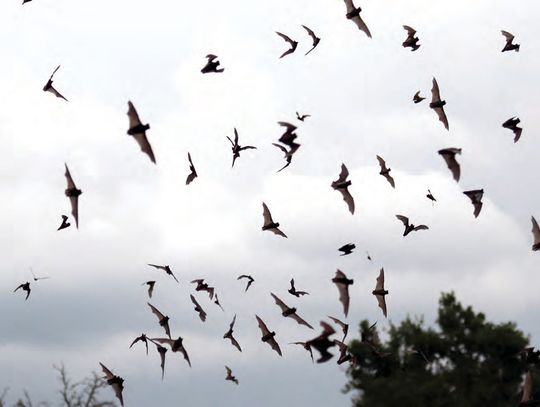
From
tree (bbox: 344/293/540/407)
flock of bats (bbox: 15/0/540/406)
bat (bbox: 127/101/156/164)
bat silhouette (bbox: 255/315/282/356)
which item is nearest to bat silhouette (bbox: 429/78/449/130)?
flock of bats (bbox: 15/0/540/406)

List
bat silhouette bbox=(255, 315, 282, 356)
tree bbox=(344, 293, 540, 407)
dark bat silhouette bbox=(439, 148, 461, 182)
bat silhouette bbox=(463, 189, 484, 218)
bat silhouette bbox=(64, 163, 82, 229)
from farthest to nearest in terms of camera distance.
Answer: tree bbox=(344, 293, 540, 407) < bat silhouette bbox=(255, 315, 282, 356) < bat silhouette bbox=(463, 189, 484, 218) < dark bat silhouette bbox=(439, 148, 461, 182) < bat silhouette bbox=(64, 163, 82, 229)

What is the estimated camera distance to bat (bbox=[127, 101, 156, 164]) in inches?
710

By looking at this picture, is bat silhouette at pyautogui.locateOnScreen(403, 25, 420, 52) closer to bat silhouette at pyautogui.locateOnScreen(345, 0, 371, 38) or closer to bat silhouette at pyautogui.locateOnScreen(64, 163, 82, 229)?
bat silhouette at pyautogui.locateOnScreen(345, 0, 371, 38)

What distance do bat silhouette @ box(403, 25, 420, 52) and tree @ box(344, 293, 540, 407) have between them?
38718mm

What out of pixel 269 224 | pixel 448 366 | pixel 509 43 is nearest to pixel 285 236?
pixel 269 224

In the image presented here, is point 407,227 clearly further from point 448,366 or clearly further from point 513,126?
point 448,366

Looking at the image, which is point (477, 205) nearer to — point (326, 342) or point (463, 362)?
point (326, 342)

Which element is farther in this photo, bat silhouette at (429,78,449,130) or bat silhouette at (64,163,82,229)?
bat silhouette at (429,78,449,130)

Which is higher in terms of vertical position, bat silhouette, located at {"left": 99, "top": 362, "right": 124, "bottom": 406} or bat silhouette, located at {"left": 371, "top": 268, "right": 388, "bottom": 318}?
bat silhouette, located at {"left": 371, "top": 268, "right": 388, "bottom": 318}

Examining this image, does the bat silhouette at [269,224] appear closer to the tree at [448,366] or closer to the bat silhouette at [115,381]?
the bat silhouette at [115,381]

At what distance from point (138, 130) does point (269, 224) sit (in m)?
6.03

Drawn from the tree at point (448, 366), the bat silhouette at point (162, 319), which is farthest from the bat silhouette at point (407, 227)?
the tree at point (448, 366)

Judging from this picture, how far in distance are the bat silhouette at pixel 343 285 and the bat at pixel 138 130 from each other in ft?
18.1

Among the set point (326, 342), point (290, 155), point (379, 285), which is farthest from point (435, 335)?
point (326, 342)
